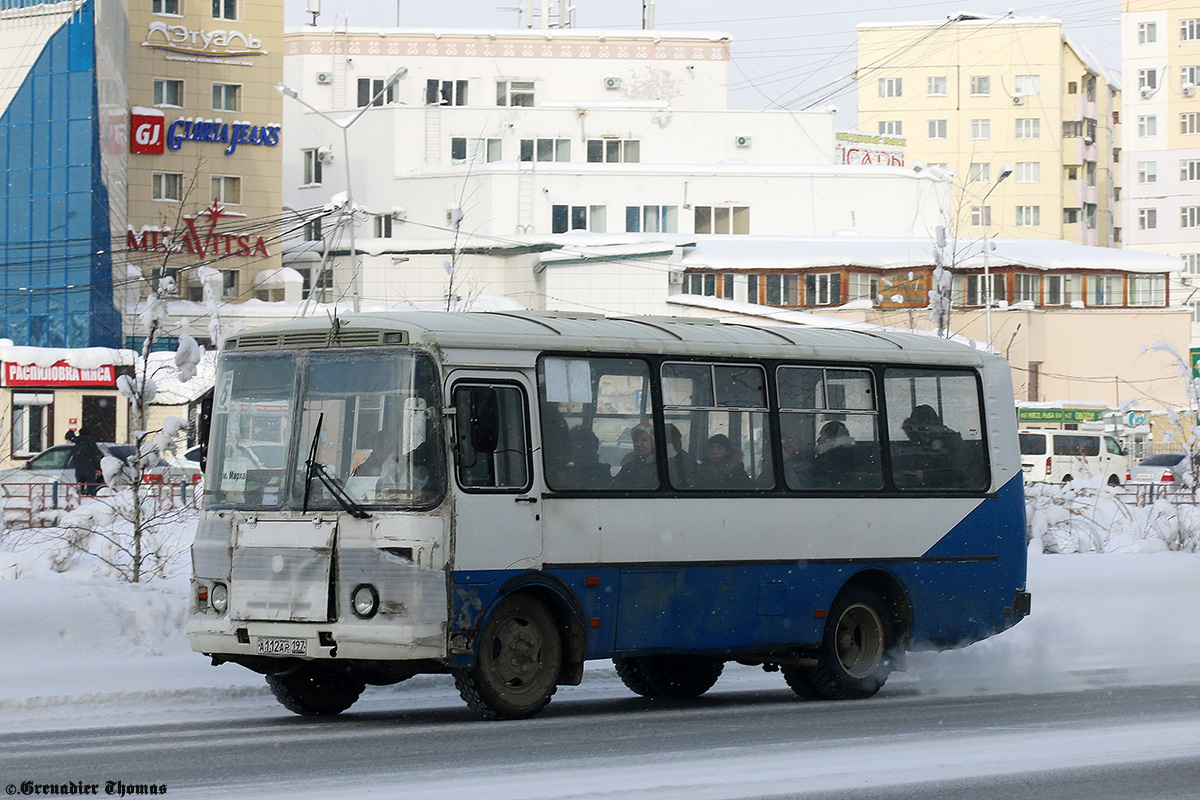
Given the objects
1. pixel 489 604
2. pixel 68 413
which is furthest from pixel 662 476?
pixel 68 413

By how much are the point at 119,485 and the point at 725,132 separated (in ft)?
233

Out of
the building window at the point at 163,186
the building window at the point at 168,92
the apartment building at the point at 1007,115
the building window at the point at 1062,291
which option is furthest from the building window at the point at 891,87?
the building window at the point at 163,186

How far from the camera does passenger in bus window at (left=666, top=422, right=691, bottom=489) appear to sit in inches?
481

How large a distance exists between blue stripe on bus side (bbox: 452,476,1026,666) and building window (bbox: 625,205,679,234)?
65.5 m

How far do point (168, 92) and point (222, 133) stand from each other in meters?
2.64

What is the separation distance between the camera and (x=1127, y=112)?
113m

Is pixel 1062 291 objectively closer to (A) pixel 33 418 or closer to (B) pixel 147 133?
(B) pixel 147 133

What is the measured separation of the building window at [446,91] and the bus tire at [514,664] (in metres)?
84.0

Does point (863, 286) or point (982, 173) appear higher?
point (982, 173)

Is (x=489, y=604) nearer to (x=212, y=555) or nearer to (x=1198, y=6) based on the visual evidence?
(x=212, y=555)

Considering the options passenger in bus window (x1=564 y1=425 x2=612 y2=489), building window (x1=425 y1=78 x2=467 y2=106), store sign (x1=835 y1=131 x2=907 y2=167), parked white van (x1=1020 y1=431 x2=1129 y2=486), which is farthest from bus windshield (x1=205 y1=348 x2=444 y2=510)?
building window (x1=425 y1=78 x2=467 y2=106)

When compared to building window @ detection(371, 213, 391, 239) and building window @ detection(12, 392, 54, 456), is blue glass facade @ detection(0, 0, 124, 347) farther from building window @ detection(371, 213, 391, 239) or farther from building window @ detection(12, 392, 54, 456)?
building window @ detection(371, 213, 391, 239)

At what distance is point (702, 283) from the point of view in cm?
7288

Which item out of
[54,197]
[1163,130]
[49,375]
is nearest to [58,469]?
[49,375]
